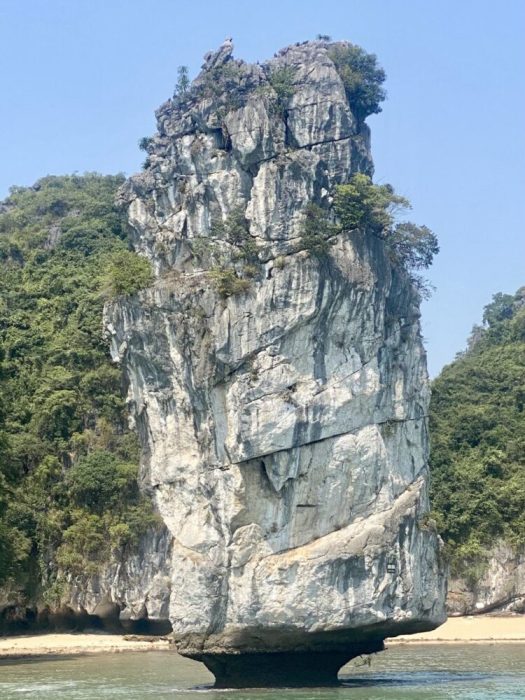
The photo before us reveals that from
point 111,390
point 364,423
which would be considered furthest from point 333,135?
point 111,390


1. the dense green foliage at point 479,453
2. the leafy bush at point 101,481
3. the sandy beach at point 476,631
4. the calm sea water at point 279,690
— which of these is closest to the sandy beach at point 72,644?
the calm sea water at point 279,690

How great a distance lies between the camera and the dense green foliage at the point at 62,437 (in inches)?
1634

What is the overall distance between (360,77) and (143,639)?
2332cm

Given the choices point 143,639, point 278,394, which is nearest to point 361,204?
point 278,394

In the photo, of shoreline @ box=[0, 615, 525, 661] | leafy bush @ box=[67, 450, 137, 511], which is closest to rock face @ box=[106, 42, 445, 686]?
shoreline @ box=[0, 615, 525, 661]

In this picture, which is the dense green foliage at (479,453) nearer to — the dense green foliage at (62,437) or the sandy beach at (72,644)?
the sandy beach at (72,644)

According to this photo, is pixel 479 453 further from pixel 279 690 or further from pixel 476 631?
pixel 279 690

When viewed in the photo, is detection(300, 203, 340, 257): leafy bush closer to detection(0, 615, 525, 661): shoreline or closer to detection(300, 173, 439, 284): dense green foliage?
detection(300, 173, 439, 284): dense green foliage

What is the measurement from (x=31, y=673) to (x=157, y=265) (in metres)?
12.2

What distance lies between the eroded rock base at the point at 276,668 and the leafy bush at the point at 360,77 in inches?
546

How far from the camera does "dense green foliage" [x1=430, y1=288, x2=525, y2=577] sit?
47844 mm

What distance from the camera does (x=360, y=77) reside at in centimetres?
2923

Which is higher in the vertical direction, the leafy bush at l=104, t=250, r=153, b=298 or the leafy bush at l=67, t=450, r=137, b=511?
the leafy bush at l=104, t=250, r=153, b=298

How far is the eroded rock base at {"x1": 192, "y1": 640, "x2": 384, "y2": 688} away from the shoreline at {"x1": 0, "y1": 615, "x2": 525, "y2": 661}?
484 inches
